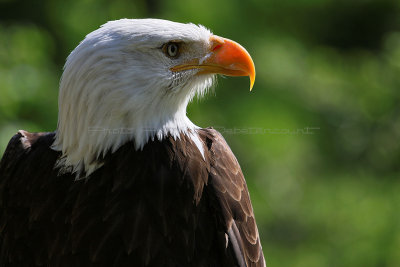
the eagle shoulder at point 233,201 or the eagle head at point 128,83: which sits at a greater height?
the eagle head at point 128,83

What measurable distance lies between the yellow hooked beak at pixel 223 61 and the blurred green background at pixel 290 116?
6.83ft

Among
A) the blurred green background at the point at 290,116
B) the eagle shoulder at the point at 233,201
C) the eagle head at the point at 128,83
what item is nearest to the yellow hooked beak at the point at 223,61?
the eagle head at the point at 128,83

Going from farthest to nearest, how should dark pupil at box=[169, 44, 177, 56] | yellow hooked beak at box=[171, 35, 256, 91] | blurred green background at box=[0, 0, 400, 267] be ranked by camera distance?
blurred green background at box=[0, 0, 400, 267] < yellow hooked beak at box=[171, 35, 256, 91] < dark pupil at box=[169, 44, 177, 56]

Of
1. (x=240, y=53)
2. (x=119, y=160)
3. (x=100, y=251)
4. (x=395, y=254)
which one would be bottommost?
(x=395, y=254)

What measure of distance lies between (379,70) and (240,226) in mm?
4501

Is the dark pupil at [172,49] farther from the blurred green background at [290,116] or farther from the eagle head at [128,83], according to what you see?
the blurred green background at [290,116]

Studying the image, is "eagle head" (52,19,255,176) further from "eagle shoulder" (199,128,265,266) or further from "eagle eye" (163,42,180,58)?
"eagle shoulder" (199,128,265,266)

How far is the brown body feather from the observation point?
2701 millimetres

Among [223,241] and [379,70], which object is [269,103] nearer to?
[379,70]

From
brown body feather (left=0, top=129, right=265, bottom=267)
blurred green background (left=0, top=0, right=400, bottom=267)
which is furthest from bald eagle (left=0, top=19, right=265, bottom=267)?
blurred green background (left=0, top=0, right=400, bottom=267)

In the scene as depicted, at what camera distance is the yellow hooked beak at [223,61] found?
291 centimetres

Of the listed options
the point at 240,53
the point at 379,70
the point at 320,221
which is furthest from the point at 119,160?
the point at 379,70

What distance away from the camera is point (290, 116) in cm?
549

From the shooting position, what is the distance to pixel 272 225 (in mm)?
5715
